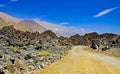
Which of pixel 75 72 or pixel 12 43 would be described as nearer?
pixel 75 72

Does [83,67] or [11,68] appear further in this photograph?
[83,67]

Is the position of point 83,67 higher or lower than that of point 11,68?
lower

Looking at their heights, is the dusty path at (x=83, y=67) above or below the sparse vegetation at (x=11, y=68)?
below

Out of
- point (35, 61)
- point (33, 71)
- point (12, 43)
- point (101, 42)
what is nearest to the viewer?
point (33, 71)

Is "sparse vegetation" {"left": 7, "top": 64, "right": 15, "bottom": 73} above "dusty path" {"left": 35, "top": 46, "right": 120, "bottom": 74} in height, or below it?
above

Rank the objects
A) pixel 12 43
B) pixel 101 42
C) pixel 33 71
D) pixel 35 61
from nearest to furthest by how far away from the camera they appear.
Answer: pixel 33 71
pixel 35 61
pixel 12 43
pixel 101 42

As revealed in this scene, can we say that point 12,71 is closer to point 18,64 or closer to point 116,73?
point 18,64

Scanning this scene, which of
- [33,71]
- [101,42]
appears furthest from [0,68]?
[101,42]

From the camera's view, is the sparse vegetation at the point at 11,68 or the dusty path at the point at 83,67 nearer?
the sparse vegetation at the point at 11,68

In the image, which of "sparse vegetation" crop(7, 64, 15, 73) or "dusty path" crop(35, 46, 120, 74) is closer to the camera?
"sparse vegetation" crop(7, 64, 15, 73)

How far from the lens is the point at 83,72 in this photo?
22.1 metres

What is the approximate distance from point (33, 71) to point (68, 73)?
3392 millimetres

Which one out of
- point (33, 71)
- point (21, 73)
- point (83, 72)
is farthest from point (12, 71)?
point (83, 72)

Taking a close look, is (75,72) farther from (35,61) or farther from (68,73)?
(35,61)
